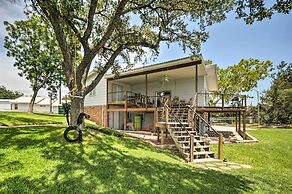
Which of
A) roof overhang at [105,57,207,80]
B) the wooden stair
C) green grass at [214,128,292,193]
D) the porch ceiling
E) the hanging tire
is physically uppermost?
roof overhang at [105,57,207,80]

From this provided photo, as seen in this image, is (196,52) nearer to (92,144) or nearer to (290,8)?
(290,8)

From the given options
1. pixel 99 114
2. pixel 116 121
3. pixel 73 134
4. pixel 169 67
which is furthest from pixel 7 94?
pixel 73 134

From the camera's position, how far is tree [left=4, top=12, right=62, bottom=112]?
23.6 metres

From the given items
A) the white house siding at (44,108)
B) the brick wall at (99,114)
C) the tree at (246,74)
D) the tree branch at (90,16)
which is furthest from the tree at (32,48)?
the white house siding at (44,108)

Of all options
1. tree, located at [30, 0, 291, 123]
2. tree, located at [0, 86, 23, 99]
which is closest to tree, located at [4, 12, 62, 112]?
tree, located at [30, 0, 291, 123]

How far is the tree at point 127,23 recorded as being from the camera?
22.7 ft

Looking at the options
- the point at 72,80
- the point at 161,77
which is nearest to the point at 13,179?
the point at 72,80

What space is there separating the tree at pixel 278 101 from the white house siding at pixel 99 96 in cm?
2629

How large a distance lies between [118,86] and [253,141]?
12546mm

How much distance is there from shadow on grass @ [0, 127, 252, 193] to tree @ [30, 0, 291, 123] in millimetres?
1582

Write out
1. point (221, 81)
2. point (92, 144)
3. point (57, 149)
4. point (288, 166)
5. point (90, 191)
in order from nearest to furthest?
1. point (90, 191)
2. point (57, 149)
3. point (92, 144)
4. point (288, 166)
5. point (221, 81)

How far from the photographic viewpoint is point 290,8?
17.7ft

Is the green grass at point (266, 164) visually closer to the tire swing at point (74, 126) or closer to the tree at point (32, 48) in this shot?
the tire swing at point (74, 126)

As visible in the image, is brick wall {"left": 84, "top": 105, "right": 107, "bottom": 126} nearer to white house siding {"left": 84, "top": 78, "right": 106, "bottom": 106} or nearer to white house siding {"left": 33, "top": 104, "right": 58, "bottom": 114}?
white house siding {"left": 84, "top": 78, "right": 106, "bottom": 106}
